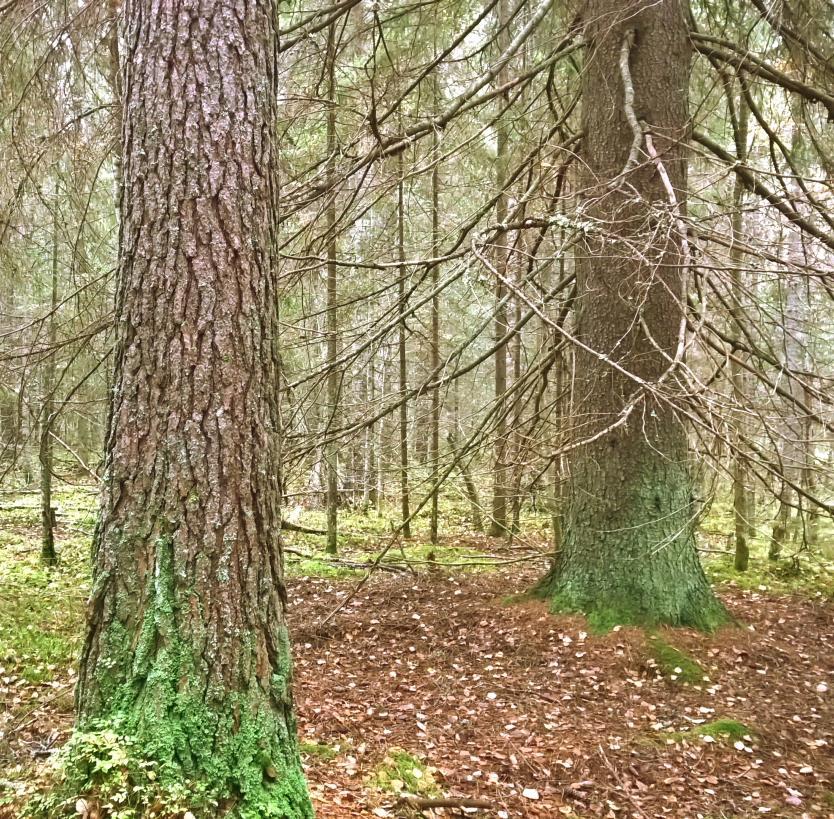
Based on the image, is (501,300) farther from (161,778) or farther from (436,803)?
(161,778)

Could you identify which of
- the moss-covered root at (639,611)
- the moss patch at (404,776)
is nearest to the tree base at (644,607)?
the moss-covered root at (639,611)

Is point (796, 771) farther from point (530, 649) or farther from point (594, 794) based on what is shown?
point (530, 649)

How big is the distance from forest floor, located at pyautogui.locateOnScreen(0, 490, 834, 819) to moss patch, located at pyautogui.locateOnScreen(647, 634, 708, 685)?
0.01 m

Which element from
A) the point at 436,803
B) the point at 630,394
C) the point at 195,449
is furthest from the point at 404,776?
the point at 630,394

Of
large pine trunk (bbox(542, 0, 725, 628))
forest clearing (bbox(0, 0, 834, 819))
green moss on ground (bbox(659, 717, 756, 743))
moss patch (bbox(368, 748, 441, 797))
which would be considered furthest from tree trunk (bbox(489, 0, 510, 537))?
green moss on ground (bbox(659, 717, 756, 743))

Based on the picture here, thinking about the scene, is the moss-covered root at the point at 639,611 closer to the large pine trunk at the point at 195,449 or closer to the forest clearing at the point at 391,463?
the forest clearing at the point at 391,463

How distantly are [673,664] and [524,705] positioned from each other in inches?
43.5

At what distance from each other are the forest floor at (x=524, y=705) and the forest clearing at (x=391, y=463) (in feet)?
0.08

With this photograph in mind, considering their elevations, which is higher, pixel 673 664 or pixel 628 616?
pixel 628 616

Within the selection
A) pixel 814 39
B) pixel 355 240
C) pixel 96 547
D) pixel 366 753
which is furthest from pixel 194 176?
pixel 355 240

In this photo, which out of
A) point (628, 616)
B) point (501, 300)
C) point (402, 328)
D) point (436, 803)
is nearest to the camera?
point (436, 803)

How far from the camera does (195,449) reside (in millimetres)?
2250

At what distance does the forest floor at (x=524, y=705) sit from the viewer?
128 inches

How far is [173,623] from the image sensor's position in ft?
7.24
